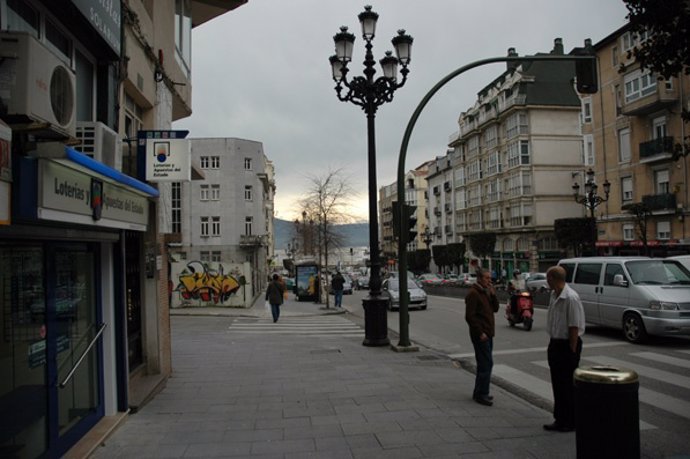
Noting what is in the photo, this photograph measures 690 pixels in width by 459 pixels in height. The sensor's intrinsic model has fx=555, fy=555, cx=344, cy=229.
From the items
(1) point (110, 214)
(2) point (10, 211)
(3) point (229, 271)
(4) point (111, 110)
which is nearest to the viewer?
(2) point (10, 211)

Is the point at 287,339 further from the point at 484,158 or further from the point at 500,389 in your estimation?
the point at 484,158

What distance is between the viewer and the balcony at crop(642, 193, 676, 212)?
108ft

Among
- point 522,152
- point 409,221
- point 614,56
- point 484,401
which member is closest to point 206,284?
point 409,221

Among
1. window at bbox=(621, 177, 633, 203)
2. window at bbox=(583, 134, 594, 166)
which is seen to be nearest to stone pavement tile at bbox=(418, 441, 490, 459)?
window at bbox=(621, 177, 633, 203)

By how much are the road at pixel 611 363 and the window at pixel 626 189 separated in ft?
76.7

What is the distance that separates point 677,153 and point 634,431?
5.54 meters

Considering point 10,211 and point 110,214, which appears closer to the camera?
point 10,211

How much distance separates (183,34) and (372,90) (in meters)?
4.32

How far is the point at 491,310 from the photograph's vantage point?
280 inches

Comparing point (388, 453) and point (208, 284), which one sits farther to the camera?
point (208, 284)

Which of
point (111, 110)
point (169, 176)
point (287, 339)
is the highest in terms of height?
point (111, 110)

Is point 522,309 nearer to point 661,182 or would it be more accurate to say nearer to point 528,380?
point 528,380

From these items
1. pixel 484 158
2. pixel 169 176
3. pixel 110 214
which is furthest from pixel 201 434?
pixel 484 158

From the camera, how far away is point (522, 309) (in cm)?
1545
